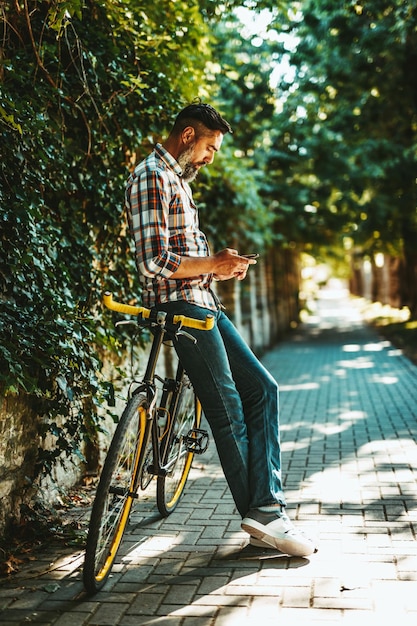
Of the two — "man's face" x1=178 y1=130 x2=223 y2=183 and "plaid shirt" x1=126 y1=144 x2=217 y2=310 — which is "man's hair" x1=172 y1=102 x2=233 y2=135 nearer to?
"man's face" x1=178 y1=130 x2=223 y2=183

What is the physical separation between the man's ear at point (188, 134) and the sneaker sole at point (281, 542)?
1920 millimetres

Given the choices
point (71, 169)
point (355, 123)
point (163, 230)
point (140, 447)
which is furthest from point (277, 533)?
point (355, 123)

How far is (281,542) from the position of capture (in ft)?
12.3

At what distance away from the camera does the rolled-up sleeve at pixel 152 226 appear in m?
3.62

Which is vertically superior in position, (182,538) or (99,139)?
(99,139)

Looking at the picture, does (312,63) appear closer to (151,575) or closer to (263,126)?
(263,126)

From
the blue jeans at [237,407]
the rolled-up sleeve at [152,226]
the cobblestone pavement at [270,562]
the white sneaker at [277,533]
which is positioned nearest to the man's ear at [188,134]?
the rolled-up sleeve at [152,226]

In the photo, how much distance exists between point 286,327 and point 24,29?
1977cm

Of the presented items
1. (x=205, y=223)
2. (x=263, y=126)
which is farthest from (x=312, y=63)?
(x=205, y=223)

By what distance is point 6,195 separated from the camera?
13.7 feet

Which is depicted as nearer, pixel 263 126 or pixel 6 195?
pixel 6 195

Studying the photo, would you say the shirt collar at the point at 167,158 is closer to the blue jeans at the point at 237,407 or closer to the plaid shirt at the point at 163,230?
the plaid shirt at the point at 163,230

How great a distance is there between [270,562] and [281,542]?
0.11m

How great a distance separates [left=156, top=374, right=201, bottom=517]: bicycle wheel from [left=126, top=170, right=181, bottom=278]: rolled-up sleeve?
3.25 ft
